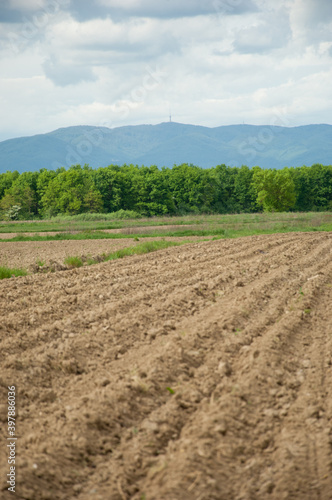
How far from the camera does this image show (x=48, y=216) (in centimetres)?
7838

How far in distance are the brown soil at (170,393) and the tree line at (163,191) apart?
7071cm

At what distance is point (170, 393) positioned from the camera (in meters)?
6.16

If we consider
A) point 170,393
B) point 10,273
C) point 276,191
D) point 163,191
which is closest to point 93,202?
point 163,191

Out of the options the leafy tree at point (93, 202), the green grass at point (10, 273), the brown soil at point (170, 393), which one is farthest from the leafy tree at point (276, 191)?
the brown soil at point (170, 393)

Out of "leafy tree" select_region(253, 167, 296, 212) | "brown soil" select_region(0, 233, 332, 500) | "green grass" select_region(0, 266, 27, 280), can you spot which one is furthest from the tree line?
"brown soil" select_region(0, 233, 332, 500)

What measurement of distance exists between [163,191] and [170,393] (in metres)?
84.4

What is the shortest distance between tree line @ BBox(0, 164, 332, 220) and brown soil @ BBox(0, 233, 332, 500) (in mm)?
70713

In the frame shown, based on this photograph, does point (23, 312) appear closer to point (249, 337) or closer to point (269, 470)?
point (249, 337)

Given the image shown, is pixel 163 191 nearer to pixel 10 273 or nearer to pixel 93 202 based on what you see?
pixel 93 202

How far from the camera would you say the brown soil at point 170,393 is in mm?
4512

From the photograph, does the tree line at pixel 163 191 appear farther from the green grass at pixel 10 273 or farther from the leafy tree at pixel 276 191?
the green grass at pixel 10 273

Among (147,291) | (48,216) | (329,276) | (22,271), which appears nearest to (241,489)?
(147,291)

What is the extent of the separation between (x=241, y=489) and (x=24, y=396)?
10.5 feet

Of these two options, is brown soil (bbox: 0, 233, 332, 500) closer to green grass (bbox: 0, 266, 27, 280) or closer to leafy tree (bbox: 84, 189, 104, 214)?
green grass (bbox: 0, 266, 27, 280)
